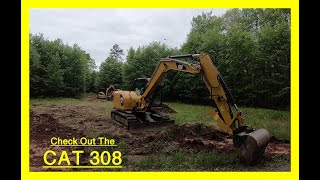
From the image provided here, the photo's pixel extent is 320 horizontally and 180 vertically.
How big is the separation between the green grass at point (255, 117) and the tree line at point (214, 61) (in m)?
0.21

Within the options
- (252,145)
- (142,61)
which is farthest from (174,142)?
(142,61)

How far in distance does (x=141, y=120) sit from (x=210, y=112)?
312 centimetres

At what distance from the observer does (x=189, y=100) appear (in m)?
13.0

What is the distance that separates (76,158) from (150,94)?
4.23m

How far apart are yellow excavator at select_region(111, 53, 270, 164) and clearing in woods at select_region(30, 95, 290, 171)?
31cm

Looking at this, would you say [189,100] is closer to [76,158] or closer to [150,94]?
[150,94]

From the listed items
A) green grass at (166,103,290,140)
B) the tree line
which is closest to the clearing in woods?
green grass at (166,103,290,140)

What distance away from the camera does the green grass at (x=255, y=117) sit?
23.3 ft

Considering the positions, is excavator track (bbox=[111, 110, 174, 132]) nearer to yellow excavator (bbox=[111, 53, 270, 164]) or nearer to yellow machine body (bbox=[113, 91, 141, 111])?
yellow excavator (bbox=[111, 53, 270, 164])

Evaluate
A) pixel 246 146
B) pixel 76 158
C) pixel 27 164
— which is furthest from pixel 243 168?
pixel 27 164

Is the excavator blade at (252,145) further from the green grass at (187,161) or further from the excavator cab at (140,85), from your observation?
the excavator cab at (140,85)

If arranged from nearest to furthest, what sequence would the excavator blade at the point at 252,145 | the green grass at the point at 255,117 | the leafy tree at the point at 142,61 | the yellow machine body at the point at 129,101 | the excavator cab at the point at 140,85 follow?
the excavator blade at the point at 252,145 < the green grass at the point at 255,117 < the yellow machine body at the point at 129,101 < the excavator cab at the point at 140,85 < the leafy tree at the point at 142,61

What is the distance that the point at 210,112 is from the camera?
24.3ft

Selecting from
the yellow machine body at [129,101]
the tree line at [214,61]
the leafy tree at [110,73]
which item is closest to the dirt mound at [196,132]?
the tree line at [214,61]
